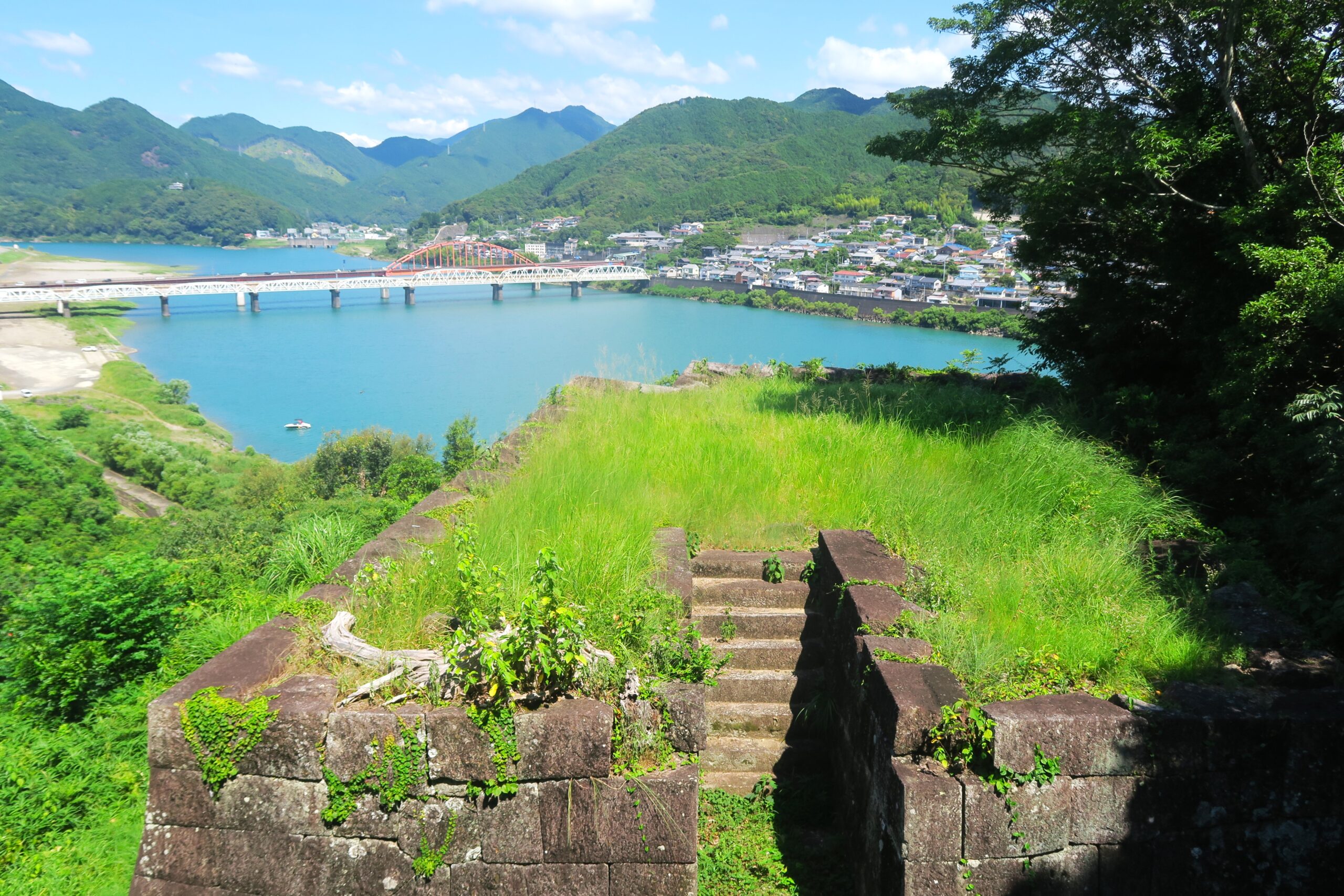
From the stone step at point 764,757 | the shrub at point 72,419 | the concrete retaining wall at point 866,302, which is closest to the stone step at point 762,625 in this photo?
the stone step at point 764,757

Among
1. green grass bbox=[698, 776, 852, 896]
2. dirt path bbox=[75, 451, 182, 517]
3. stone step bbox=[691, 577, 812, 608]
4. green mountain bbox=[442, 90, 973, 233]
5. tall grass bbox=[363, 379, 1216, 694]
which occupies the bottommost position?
dirt path bbox=[75, 451, 182, 517]

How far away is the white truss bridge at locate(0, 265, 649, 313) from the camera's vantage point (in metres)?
54.4

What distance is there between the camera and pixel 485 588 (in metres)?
2.96

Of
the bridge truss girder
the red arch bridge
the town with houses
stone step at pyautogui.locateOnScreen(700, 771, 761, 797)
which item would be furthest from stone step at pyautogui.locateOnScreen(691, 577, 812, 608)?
the bridge truss girder

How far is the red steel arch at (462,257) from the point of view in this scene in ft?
273

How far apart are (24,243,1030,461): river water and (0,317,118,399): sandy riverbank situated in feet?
10.6

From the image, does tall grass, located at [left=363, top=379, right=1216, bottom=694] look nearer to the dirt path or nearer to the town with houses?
the town with houses

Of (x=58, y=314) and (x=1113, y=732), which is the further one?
(x=58, y=314)

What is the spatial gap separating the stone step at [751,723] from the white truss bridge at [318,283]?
6214 cm

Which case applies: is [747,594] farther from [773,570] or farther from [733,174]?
[733,174]

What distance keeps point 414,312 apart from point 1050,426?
204 ft

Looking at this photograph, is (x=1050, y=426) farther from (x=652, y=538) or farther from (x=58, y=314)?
(x=58, y=314)

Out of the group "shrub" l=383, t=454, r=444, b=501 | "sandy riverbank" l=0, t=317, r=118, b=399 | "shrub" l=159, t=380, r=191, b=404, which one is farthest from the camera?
"sandy riverbank" l=0, t=317, r=118, b=399

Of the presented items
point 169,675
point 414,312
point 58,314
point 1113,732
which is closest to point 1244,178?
point 1113,732
